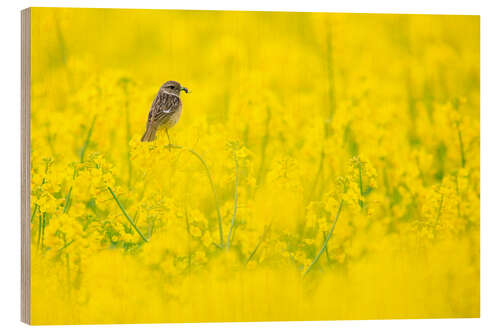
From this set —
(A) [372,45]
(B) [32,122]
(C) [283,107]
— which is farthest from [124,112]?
(A) [372,45]

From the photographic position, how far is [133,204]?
726cm

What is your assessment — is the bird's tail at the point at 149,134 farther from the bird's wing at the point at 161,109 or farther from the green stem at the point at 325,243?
the green stem at the point at 325,243

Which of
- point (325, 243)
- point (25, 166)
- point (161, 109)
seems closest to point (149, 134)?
point (161, 109)

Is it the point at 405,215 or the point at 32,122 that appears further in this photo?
the point at 405,215

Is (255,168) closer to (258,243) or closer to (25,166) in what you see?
(258,243)

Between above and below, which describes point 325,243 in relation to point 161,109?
below

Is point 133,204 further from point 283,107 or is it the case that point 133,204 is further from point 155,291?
point 283,107

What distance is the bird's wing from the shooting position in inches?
286

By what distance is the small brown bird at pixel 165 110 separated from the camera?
7.26 metres

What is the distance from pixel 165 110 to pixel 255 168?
2.87ft

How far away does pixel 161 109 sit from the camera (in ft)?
23.8

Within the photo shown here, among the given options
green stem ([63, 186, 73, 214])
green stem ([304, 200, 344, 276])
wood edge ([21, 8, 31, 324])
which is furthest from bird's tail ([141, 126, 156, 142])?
green stem ([304, 200, 344, 276])

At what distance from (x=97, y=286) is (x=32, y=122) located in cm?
139

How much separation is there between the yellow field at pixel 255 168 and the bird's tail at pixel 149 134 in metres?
0.05
